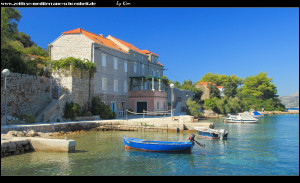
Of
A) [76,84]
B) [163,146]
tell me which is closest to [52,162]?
[163,146]

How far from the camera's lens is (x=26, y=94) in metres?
22.1

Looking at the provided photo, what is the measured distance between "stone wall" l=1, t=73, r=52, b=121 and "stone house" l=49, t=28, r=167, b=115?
206 centimetres

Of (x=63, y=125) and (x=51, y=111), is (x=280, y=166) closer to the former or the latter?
(x=63, y=125)

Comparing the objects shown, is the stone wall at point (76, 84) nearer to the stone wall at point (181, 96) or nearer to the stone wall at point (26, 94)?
the stone wall at point (26, 94)

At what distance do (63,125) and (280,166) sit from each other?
15.8 meters

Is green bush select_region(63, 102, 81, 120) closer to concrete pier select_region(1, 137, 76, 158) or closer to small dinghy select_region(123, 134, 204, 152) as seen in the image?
concrete pier select_region(1, 137, 76, 158)

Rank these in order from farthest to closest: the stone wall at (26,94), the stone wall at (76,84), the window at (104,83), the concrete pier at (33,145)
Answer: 1. the window at (104,83)
2. the stone wall at (76,84)
3. the stone wall at (26,94)
4. the concrete pier at (33,145)

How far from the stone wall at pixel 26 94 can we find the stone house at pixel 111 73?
2058 mm

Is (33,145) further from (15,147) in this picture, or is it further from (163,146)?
(163,146)

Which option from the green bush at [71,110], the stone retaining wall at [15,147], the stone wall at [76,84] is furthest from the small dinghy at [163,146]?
the stone wall at [76,84]

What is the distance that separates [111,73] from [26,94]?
11.3 meters

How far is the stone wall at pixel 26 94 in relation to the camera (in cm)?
2053
